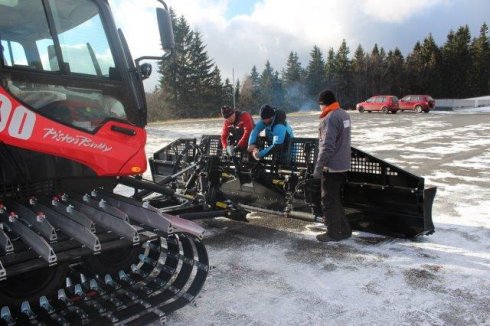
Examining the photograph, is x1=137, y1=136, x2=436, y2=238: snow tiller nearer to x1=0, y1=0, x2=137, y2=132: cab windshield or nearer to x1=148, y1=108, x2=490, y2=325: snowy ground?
x1=148, y1=108, x2=490, y2=325: snowy ground

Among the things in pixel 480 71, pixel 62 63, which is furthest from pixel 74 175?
pixel 480 71

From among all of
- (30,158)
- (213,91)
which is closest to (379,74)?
(213,91)

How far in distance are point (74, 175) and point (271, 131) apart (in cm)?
356

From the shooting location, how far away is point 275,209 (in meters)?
6.16

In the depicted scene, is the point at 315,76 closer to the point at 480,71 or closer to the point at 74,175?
the point at 480,71

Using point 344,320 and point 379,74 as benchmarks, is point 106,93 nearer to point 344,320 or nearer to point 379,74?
point 344,320

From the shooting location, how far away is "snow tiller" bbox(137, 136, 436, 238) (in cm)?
519

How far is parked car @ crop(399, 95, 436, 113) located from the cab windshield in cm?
3606

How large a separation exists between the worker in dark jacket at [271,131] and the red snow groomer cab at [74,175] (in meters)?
2.71

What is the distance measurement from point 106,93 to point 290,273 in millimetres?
2403

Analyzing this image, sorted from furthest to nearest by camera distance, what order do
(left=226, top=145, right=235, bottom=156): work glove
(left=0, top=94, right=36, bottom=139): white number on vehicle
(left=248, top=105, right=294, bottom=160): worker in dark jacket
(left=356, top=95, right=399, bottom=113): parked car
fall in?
(left=356, top=95, right=399, bottom=113): parked car < (left=226, top=145, right=235, bottom=156): work glove < (left=248, top=105, right=294, bottom=160): worker in dark jacket < (left=0, top=94, right=36, bottom=139): white number on vehicle

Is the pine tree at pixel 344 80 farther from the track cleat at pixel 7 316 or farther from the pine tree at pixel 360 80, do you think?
the track cleat at pixel 7 316

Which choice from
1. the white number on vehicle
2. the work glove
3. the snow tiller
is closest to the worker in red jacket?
the work glove

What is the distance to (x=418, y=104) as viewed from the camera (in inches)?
1436
